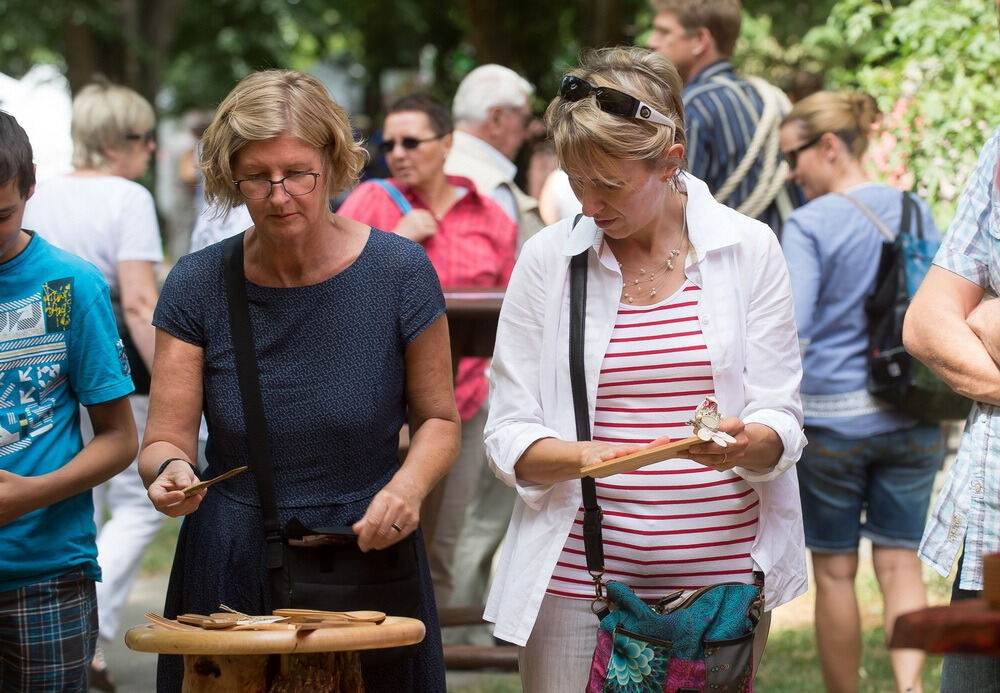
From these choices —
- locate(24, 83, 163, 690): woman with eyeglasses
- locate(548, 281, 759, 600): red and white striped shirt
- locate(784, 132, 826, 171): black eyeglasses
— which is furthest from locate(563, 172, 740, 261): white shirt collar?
locate(24, 83, 163, 690): woman with eyeglasses

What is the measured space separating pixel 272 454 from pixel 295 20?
60.0 feet

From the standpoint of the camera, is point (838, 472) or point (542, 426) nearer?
point (542, 426)

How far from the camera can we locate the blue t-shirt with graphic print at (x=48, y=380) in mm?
3230

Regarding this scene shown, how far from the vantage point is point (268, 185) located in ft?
9.78

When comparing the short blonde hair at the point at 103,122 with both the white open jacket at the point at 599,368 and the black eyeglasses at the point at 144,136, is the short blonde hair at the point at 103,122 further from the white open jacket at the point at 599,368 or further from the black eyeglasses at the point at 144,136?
the white open jacket at the point at 599,368

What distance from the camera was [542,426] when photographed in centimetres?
307

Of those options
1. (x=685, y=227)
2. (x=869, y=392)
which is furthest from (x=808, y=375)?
(x=685, y=227)

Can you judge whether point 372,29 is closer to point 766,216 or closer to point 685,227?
point 766,216

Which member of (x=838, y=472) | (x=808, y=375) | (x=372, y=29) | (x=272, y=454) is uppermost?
(x=372, y=29)

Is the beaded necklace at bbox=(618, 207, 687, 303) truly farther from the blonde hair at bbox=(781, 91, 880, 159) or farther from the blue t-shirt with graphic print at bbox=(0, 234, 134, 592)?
the blonde hair at bbox=(781, 91, 880, 159)

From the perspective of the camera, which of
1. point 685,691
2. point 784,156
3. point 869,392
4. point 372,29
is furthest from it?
point 372,29

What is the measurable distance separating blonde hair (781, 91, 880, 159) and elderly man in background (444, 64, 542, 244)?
4.50 ft

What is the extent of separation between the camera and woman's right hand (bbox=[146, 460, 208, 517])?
2.84m

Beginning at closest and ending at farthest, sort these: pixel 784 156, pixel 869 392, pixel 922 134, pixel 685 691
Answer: pixel 685 691 < pixel 869 392 < pixel 784 156 < pixel 922 134
